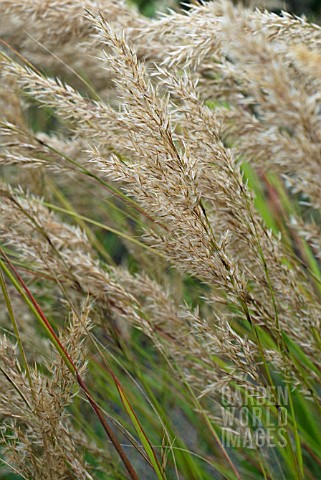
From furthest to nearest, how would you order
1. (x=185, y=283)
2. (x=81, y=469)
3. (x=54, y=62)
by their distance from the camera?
(x=185, y=283) < (x=54, y=62) < (x=81, y=469)

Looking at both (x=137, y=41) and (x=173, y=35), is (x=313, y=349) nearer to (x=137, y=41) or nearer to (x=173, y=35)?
(x=173, y=35)

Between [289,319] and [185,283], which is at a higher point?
[289,319]

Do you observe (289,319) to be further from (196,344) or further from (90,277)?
(90,277)

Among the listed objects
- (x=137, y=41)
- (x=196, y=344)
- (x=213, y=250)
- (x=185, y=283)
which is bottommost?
(x=185, y=283)

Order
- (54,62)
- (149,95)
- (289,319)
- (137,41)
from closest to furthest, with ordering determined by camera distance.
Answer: (149,95) → (289,319) → (137,41) → (54,62)

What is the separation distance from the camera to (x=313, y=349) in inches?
40.2

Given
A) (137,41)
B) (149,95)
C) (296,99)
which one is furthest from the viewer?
(137,41)

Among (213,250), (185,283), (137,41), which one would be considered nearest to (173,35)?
(137,41)

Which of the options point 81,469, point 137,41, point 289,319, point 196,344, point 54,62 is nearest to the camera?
point 81,469

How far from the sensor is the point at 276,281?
3.25 feet

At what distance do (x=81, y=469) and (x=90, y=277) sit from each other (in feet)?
1.05

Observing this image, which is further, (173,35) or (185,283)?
(185,283)

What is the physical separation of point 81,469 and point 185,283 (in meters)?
0.78

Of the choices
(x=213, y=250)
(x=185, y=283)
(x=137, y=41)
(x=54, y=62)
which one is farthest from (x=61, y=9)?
(x=185, y=283)
